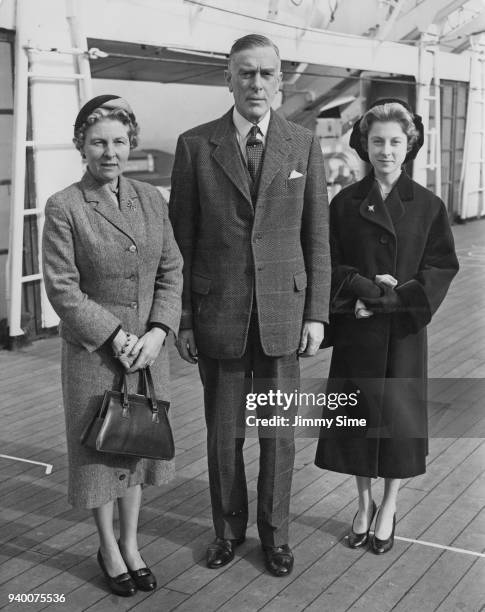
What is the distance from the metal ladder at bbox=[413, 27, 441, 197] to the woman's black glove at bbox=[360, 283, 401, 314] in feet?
35.1

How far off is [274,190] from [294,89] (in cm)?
Result: 960

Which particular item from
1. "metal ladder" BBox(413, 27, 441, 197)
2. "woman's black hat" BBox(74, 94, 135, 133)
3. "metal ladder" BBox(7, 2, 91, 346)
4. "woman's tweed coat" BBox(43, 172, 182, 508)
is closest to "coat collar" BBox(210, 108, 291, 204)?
"woman's tweed coat" BBox(43, 172, 182, 508)


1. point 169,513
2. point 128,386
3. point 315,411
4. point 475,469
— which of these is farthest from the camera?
point 475,469

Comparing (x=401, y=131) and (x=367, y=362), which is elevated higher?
(x=401, y=131)

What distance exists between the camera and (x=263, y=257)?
2689mm

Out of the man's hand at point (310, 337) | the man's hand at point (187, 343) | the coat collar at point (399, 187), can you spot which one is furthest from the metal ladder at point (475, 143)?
the man's hand at point (187, 343)

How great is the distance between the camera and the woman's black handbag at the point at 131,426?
8.27 ft

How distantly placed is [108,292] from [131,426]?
42 cm

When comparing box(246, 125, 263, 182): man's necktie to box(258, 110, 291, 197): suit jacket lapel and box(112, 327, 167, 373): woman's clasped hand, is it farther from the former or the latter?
box(112, 327, 167, 373): woman's clasped hand

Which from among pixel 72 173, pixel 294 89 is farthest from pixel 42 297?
pixel 294 89

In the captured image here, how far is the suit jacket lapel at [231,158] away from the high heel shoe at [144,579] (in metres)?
1.28

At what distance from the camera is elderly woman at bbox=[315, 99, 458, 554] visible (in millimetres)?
2879

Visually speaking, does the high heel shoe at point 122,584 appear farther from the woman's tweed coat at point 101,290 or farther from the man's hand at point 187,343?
the man's hand at point 187,343

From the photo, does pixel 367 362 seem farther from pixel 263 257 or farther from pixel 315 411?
pixel 263 257
